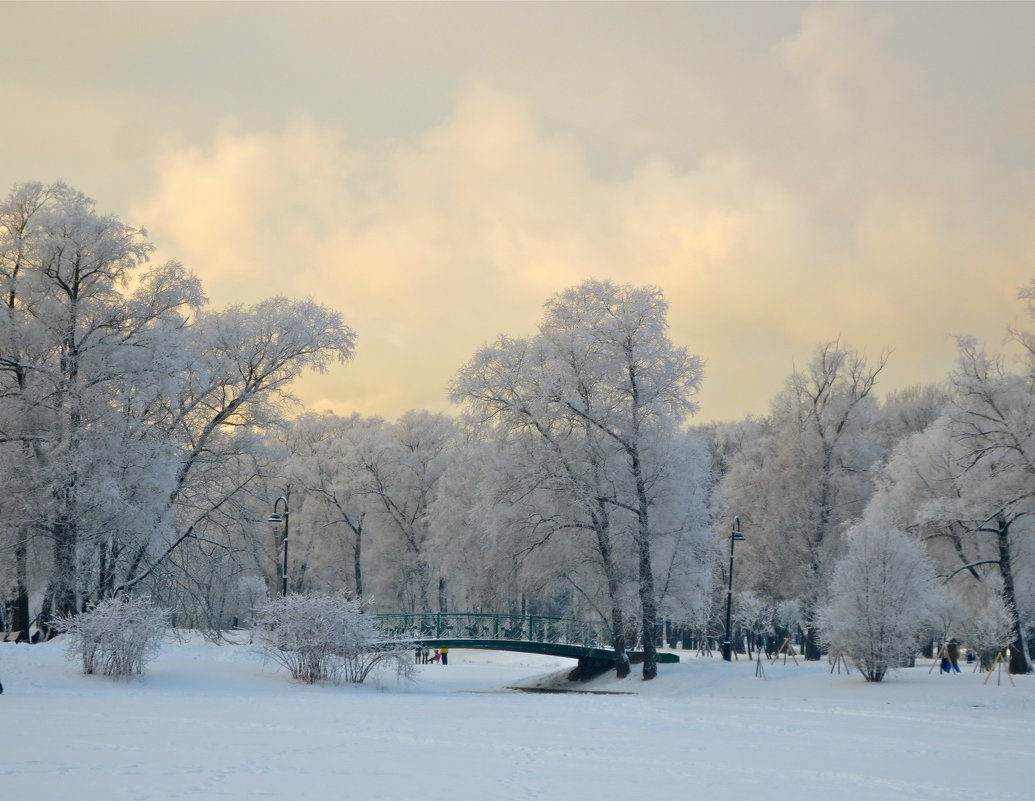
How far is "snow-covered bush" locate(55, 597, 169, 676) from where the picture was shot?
2195 cm

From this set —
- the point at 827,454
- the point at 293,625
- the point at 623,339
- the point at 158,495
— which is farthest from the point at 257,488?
the point at 827,454

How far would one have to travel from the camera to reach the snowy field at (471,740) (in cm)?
1120

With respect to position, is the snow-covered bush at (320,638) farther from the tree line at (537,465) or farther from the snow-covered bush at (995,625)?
the snow-covered bush at (995,625)

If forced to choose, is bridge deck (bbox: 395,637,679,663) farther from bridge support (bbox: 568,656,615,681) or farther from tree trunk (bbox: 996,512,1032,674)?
tree trunk (bbox: 996,512,1032,674)

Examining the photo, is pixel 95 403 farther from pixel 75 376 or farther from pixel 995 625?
pixel 995 625

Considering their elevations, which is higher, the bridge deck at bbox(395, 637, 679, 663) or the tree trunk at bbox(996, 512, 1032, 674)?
the tree trunk at bbox(996, 512, 1032, 674)

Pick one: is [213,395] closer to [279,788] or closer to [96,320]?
[96,320]

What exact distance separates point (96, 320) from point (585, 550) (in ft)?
54.0

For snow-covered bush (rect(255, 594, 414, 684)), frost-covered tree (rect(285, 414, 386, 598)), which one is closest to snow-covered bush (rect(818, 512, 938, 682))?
snow-covered bush (rect(255, 594, 414, 684))

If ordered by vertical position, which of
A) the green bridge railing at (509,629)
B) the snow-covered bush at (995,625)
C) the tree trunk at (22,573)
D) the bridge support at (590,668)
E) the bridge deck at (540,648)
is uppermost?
the tree trunk at (22,573)

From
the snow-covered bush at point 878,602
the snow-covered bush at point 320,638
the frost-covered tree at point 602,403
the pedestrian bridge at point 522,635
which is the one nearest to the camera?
the snow-covered bush at point 320,638

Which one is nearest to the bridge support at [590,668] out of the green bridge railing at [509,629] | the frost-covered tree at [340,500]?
the green bridge railing at [509,629]

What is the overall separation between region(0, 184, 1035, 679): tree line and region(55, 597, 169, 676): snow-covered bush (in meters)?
4.10

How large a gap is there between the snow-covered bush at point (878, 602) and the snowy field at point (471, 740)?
0.96 metres
